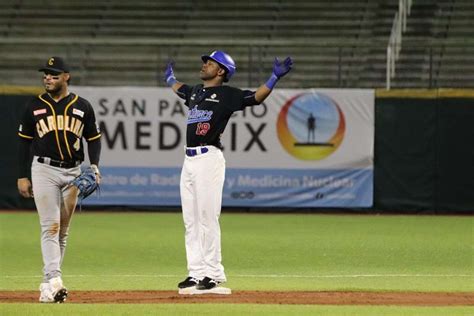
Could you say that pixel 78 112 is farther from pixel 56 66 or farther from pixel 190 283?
pixel 190 283

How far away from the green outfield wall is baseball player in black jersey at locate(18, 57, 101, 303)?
1146 centimetres

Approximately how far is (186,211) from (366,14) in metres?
16.6

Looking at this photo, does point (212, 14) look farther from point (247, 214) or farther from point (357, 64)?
point (247, 214)

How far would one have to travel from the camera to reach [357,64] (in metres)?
24.9

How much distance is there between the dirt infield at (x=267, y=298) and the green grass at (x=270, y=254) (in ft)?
1.44

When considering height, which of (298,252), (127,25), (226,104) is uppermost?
(127,25)

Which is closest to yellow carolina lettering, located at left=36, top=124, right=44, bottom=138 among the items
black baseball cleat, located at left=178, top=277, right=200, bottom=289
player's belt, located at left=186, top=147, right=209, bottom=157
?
player's belt, located at left=186, top=147, right=209, bottom=157

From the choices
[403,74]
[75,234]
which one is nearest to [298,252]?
[75,234]

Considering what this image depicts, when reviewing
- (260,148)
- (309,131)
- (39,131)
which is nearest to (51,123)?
(39,131)

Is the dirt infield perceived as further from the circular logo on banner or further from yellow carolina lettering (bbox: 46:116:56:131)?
the circular logo on banner

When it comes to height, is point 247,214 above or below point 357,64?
below

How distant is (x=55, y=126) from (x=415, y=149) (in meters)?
12.4

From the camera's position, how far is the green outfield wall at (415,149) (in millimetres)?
21188

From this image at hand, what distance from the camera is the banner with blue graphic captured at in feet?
69.7
